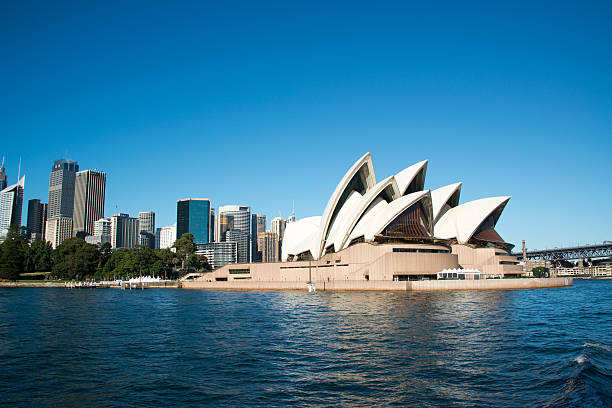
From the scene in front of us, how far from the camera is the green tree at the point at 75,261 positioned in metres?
113

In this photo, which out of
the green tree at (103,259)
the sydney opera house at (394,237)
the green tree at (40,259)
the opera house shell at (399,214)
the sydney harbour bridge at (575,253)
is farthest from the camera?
the sydney harbour bridge at (575,253)

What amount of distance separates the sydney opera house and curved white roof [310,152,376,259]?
0.16 meters

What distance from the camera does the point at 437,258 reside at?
6825cm

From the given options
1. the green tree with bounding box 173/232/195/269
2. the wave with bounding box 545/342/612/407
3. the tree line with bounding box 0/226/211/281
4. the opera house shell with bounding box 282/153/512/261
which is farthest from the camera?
the green tree with bounding box 173/232/195/269

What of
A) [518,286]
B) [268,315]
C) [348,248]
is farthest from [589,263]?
[268,315]

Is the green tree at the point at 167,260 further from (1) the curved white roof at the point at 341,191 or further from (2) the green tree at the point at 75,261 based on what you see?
(1) the curved white roof at the point at 341,191

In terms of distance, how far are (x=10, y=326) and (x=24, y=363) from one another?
13836 mm

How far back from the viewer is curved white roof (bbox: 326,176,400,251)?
70.8 meters

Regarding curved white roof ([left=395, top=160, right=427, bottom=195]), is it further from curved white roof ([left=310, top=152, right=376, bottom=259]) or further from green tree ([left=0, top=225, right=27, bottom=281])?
green tree ([left=0, top=225, right=27, bottom=281])

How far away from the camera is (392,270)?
6512cm

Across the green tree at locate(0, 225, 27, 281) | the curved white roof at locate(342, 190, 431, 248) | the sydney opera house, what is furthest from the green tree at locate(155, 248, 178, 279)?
the curved white roof at locate(342, 190, 431, 248)

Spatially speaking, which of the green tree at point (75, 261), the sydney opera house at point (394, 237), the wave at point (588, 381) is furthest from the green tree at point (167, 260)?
the wave at point (588, 381)

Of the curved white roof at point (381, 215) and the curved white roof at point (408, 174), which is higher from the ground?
the curved white roof at point (408, 174)

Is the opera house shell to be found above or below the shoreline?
above
